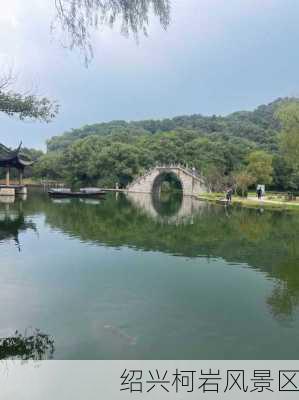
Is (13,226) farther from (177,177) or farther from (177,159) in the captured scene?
(177,159)

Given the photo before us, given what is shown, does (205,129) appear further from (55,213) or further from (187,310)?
(187,310)

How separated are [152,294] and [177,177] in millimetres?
52104

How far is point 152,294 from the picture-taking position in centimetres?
918

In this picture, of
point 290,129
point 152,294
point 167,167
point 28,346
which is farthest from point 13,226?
point 167,167

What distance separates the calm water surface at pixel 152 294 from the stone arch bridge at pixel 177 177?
39371 mm

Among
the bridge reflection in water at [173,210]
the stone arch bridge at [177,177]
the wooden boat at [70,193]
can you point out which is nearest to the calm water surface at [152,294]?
the bridge reflection in water at [173,210]

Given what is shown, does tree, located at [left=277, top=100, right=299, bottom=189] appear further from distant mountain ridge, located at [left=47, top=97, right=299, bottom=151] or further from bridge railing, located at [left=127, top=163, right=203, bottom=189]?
distant mountain ridge, located at [left=47, top=97, right=299, bottom=151]

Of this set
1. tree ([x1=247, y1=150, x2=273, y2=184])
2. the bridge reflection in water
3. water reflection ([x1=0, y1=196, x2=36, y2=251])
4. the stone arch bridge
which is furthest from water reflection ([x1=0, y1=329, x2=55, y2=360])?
the stone arch bridge

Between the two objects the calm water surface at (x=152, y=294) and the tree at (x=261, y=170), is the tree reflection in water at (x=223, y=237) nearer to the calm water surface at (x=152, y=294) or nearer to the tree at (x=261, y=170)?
the calm water surface at (x=152, y=294)

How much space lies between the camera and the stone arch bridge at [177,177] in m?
57.3

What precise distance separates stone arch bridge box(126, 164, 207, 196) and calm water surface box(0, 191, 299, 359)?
129ft

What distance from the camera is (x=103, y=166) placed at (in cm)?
6569

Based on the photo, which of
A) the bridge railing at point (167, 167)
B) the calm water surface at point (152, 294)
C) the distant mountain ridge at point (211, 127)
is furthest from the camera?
the distant mountain ridge at point (211, 127)

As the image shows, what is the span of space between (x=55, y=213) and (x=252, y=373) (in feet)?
72.2
